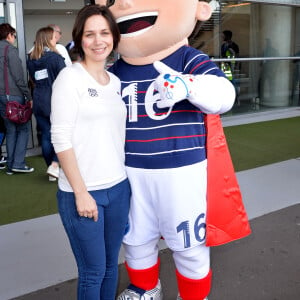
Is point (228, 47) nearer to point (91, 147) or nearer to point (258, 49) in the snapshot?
point (258, 49)

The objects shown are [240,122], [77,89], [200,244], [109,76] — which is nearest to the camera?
[77,89]

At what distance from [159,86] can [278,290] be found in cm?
162

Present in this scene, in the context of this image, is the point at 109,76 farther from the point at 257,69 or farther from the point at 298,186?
the point at 257,69

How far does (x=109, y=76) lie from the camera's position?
2090 millimetres

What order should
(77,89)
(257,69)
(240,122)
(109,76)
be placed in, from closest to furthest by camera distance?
(77,89)
(109,76)
(240,122)
(257,69)

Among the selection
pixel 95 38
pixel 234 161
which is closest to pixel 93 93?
pixel 95 38

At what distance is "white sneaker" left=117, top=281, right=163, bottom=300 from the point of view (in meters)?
2.50

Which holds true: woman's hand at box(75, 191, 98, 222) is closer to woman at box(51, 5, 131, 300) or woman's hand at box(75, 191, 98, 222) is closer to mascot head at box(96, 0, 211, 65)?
woman at box(51, 5, 131, 300)

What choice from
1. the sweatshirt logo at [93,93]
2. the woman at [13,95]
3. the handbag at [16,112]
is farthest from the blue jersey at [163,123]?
the woman at [13,95]

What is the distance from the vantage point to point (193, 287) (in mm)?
2316

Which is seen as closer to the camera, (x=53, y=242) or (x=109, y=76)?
(x=109, y=76)

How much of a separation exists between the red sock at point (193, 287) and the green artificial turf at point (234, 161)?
2.00m

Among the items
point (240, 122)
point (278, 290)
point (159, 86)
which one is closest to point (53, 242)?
point (278, 290)

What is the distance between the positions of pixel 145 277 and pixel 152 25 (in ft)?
4.67
